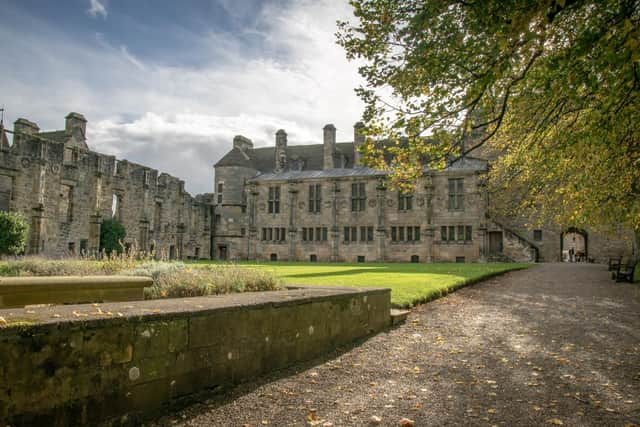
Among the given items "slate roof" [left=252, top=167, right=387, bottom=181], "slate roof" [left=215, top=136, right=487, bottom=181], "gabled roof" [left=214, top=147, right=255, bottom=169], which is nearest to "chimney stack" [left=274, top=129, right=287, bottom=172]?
"slate roof" [left=215, top=136, right=487, bottom=181]

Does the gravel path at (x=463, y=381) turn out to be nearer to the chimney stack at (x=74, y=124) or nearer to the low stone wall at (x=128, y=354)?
the low stone wall at (x=128, y=354)

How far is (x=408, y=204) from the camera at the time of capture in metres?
37.8

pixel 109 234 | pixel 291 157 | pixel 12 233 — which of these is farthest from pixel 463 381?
pixel 291 157

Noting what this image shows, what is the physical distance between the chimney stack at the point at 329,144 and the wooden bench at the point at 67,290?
119 ft

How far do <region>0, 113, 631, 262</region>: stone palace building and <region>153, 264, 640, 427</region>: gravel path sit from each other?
1957 cm

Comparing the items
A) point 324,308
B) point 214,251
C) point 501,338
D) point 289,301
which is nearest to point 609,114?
point 501,338

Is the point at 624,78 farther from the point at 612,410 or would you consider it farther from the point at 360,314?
the point at 360,314

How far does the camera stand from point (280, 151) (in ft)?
147

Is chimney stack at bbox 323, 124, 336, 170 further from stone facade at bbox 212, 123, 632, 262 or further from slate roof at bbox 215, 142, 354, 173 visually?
slate roof at bbox 215, 142, 354, 173

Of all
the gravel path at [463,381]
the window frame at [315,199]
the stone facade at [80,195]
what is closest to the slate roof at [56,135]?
the stone facade at [80,195]

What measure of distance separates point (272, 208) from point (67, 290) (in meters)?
36.9

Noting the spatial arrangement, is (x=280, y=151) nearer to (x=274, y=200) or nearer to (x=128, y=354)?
(x=274, y=200)

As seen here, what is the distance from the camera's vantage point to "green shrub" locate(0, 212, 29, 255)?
2162 cm

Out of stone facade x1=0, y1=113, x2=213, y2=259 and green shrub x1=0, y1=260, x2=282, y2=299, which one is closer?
green shrub x1=0, y1=260, x2=282, y2=299
